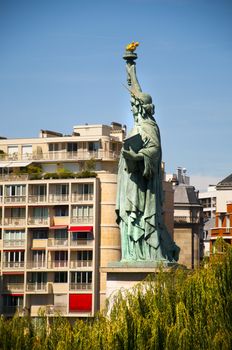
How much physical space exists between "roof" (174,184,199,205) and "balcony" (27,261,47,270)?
36702 millimetres

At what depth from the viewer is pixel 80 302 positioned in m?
121

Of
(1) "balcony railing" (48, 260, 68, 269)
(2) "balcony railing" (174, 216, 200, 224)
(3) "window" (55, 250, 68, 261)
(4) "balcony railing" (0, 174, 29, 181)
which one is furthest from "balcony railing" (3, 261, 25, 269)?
(2) "balcony railing" (174, 216, 200, 224)

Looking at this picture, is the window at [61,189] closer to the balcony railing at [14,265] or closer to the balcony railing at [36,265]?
the balcony railing at [36,265]

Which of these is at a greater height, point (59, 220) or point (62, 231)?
point (59, 220)

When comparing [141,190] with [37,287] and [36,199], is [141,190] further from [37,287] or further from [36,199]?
[36,199]

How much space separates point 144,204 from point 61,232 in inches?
2334

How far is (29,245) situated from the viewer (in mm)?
124750

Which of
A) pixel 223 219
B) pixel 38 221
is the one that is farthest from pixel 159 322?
pixel 38 221

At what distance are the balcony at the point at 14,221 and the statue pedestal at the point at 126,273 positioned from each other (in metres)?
62.0

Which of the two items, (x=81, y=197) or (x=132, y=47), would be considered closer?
(x=132, y=47)

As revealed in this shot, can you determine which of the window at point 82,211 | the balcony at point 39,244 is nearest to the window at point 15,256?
the balcony at point 39,244

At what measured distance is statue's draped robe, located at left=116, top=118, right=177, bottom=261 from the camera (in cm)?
6438

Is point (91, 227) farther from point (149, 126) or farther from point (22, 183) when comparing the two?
point (149, 126)

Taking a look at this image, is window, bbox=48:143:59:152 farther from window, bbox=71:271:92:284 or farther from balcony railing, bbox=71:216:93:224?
window, bbox=71:271:92:284
